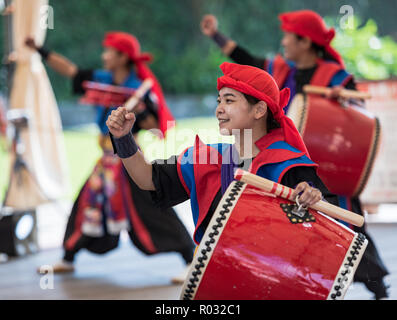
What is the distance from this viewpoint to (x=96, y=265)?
4.08m

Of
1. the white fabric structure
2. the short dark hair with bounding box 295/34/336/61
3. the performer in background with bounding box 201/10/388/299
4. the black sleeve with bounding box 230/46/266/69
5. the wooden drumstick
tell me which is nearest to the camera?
the wooden drumstick

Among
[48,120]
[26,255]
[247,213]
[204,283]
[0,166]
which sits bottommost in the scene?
[0,166]

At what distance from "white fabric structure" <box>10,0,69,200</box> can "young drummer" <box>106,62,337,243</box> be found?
244 cm

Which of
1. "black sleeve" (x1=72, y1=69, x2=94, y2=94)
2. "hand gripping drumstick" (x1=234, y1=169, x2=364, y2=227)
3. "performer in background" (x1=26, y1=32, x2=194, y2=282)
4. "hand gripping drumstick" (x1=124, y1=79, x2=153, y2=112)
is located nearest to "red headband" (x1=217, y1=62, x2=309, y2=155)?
"hand gripping drumstick" (x1=234, y1=169, x2=364, y2=227)

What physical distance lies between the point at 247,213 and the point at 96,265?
100 inches

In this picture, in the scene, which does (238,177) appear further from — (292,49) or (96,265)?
(96,265)

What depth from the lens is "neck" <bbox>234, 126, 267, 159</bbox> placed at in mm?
1968

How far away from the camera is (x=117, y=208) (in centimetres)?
383

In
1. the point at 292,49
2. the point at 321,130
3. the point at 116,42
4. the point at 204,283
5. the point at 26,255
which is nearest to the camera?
the point at 204,283

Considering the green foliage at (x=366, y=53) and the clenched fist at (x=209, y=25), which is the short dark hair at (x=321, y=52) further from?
the green foliage at (x=366, y=53)

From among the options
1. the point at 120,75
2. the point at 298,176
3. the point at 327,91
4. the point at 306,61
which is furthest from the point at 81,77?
the point at 298,176

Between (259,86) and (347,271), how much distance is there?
58 centimetres

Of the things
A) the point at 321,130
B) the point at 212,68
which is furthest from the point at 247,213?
the point at 212,68

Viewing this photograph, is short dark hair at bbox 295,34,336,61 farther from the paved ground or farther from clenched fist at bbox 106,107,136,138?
clenched fist at bbox 106,107,136,138
